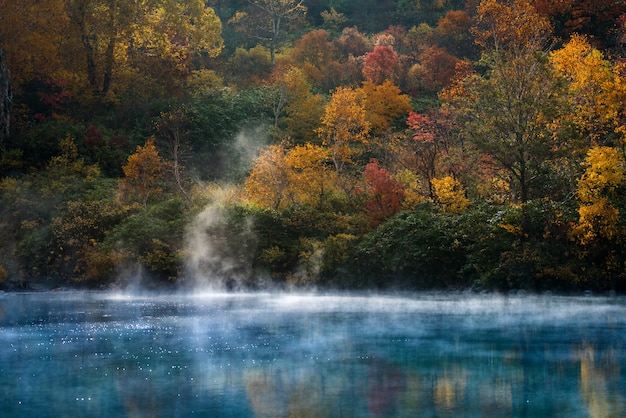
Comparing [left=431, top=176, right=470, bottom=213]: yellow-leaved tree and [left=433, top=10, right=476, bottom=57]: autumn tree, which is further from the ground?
[left=433, top=10, right=476, bottom=57]: autumn tree

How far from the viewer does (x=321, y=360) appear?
17859 mm

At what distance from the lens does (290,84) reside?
56750mm

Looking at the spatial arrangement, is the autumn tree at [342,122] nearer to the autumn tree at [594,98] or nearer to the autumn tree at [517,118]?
the autumn tree at [517,118]

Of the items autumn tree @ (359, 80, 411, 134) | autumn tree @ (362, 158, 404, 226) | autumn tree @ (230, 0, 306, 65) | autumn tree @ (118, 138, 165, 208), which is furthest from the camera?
autumn tree @ (230, 0, 306, 65)

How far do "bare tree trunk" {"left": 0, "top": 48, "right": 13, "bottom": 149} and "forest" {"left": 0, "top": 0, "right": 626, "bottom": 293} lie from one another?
0.12m

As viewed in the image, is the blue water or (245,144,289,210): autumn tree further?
(245,144,289,210): autumn tree

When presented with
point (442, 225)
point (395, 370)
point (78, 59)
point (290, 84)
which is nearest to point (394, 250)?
point (442, 225)

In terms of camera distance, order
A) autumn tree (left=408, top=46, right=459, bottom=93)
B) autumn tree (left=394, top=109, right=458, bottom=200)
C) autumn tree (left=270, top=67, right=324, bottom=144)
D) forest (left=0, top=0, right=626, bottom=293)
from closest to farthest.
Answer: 1. forest (left=0, top=0, right=626, bottom=293)
2. autumn tree (left=394, top=109, right=458, bottom=200)
3. autumn tree (left=270, top=67, right=324, bottom=144)
4. autumn tree (left=408, top=46, right=459, bottom=93)

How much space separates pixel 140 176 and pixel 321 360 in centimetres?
2689

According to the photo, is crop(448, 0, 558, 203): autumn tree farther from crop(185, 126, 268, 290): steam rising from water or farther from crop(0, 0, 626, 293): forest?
crop(185, 126, 268, 290): steam rising from water

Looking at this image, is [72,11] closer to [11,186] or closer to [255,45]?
[11,186]

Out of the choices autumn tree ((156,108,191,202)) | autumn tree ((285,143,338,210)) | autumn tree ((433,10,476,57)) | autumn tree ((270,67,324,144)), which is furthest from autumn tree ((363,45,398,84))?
autumn tree ((285,143,338,210))

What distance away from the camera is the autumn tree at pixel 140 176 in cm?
4216

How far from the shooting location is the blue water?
1343 centimetres
